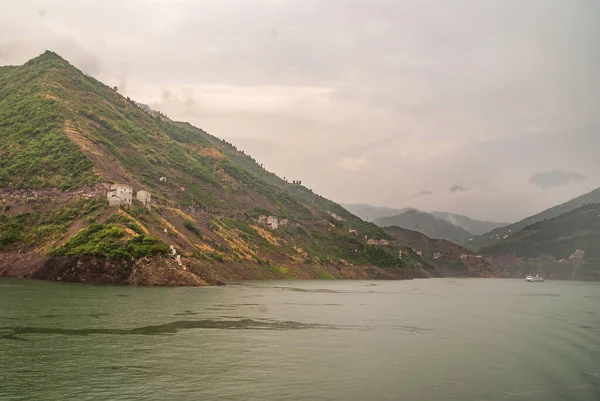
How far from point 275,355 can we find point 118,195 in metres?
114

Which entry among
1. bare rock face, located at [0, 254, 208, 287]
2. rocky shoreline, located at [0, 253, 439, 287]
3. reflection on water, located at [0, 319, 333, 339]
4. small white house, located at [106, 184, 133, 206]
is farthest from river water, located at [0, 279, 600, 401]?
small white house, located at [106, 184, 133, 206]

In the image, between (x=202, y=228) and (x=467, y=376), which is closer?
(x=467, y=376)

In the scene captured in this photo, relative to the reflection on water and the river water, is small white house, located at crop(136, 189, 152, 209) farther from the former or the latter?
the reflection on water

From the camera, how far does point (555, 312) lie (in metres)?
87.4

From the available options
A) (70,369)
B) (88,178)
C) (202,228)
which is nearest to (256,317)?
(70,369)

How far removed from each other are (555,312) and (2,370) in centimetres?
8444

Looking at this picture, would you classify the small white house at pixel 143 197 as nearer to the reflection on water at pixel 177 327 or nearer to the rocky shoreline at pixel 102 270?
the rocky shoreline at pixel 102 270

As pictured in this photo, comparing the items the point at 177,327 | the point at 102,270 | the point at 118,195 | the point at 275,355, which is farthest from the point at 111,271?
the point at 275,355

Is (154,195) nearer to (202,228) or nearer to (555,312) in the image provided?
(202,228)

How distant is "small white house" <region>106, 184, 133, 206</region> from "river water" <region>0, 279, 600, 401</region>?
68.2 metres

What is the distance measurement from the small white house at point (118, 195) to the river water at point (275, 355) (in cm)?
6824

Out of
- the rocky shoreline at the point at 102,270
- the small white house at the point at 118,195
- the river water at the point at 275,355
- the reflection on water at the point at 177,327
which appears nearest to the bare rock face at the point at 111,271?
the rocky shoreline at the point at 102,270

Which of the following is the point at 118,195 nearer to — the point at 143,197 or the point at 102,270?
the point at 143,197

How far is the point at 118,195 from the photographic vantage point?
143 meters
